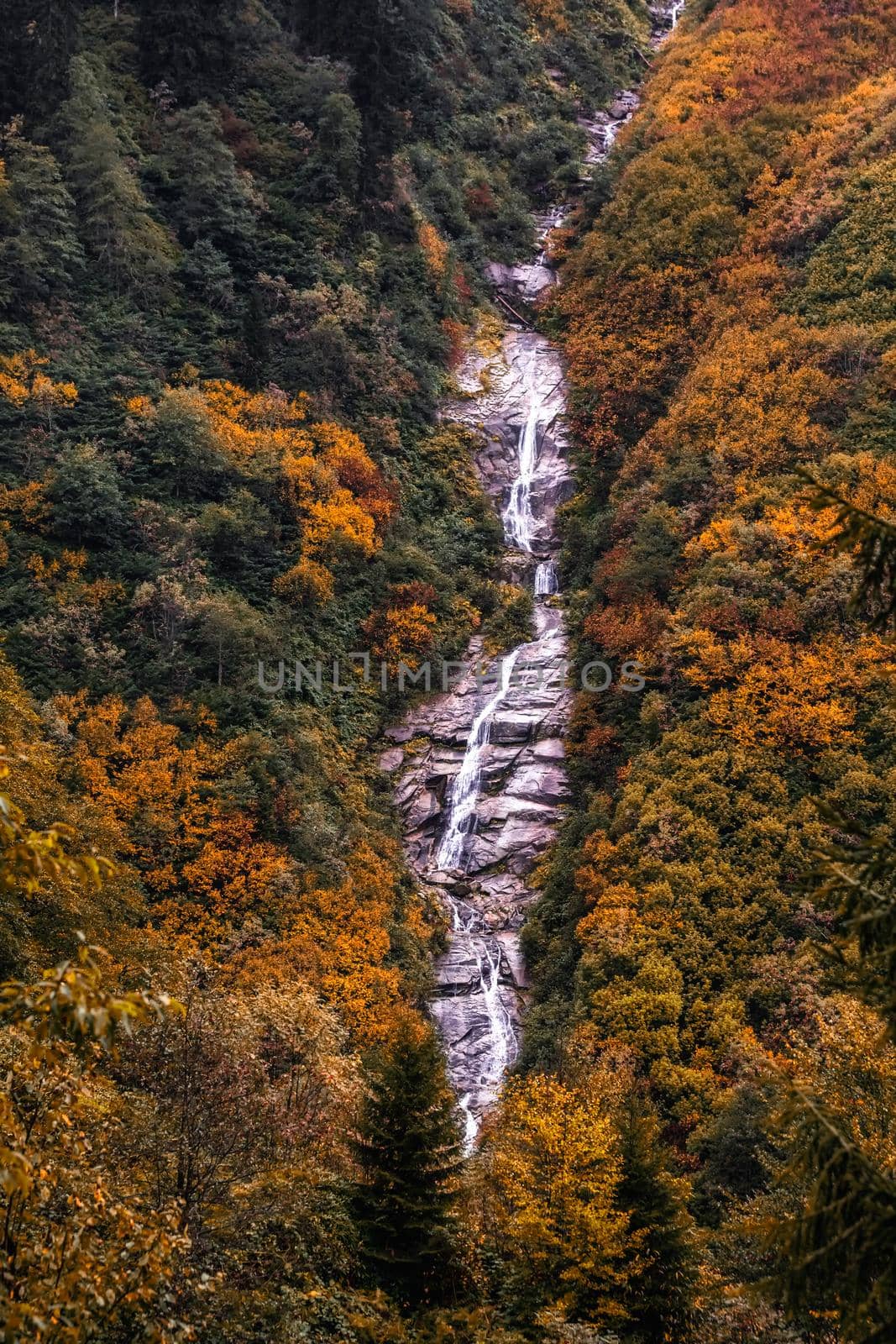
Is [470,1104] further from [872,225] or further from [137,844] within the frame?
[872,225]

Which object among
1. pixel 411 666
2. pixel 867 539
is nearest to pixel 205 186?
pixel 411 666

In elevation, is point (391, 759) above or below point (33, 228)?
below

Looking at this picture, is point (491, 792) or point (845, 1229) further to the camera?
point (491, 792)

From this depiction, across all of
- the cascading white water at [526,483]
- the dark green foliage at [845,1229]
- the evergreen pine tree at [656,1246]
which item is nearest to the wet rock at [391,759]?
the cascading white water at [526,483]

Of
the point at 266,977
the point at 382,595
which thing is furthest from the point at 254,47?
the point at 266,977

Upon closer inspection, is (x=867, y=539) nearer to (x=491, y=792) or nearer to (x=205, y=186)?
(x=491, y=792)

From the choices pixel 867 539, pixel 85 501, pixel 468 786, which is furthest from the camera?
pixel 468 786

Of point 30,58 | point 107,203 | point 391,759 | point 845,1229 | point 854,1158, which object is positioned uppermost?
point 30,58

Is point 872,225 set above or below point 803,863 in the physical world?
above
